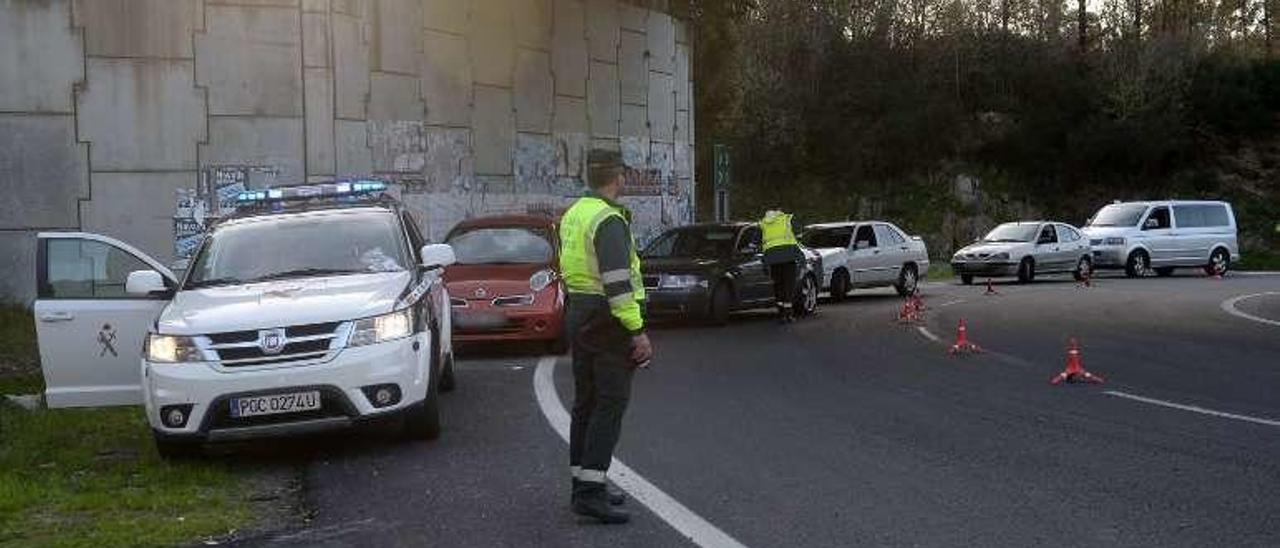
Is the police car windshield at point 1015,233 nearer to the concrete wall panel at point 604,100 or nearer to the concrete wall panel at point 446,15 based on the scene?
the concrete wall panel at point 604,100

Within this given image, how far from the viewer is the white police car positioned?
786cm

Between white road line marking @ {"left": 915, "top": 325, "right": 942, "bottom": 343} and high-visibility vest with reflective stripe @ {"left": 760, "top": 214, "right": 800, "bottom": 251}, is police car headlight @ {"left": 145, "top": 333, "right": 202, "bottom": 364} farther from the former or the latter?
high-visibility vest with reflective stripe @ {"left": 760, "top": 214, "right": 800, "bottom": 251}

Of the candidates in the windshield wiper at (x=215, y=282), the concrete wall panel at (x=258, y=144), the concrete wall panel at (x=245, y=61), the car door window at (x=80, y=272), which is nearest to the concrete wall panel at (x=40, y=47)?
the concrete wall panel at (x=245, y=61)

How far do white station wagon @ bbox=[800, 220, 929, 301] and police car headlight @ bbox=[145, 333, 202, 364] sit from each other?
16.9 m

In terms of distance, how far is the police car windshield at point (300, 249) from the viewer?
9.14 m

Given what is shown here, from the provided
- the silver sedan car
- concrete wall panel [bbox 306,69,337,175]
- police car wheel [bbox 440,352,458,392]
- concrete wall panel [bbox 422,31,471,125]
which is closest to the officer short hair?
police car wheel [bbox 440,352,458,392]

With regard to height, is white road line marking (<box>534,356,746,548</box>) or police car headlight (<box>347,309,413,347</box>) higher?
police car headlight (<box>347,309,413,347</box>)

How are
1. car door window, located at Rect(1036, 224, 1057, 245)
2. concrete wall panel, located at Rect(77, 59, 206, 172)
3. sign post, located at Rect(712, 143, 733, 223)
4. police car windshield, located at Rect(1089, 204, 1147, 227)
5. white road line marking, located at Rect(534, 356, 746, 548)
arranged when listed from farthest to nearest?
police car windshield, located at Rect(1089, 204, 1147, 227)
car door window, located at Rect(1036, 224, 1057, 245)
sign post, located at Rect(712, 143, 733, 223)
concrete wall panel, located at Rect(77, 59, 206, 172)
white road line marking, located at Rect(534, 356, 746, 548)

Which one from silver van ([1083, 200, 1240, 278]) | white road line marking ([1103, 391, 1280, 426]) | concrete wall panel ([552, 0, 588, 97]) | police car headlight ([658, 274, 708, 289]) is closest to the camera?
white road line marking ([1103, 391, 1280, 426])

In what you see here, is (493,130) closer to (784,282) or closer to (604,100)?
(604,100)

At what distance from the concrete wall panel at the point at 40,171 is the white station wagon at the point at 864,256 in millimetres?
12715

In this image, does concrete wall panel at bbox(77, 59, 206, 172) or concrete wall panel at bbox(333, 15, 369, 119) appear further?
concrete wall panel at bbox(333, 15, 369, 119)

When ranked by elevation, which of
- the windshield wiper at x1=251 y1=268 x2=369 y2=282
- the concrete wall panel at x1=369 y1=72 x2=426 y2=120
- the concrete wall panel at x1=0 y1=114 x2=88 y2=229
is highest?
the concrete wall panel at x1=369 y1=72 x2=426 y2=120

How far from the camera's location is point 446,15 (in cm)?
2188
